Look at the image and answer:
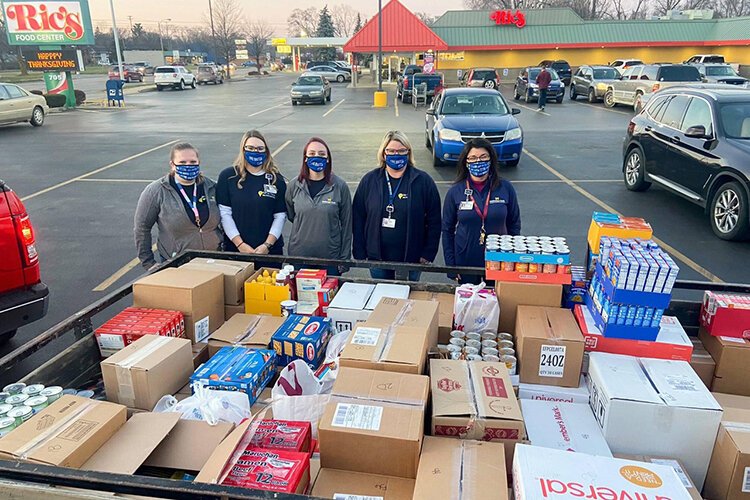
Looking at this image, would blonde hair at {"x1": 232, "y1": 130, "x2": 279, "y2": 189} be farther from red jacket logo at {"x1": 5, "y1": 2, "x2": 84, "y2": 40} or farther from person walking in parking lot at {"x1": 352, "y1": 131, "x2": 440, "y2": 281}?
red jacket logo at {"x1": 5, "y1": 2, "x2": 84, "y2": 40}

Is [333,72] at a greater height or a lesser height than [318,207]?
greater

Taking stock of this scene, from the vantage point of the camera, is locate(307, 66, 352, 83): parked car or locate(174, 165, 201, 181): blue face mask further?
locate(307, 66, 352, 83): parked car

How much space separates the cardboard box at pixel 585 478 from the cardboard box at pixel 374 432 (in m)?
0.44

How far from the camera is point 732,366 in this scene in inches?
123

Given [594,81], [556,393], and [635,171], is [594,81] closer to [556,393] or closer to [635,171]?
[635,171]

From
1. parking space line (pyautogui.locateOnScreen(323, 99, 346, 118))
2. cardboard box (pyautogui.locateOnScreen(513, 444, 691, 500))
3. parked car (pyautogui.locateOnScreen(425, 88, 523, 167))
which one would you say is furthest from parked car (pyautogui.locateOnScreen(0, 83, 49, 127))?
cardboard box (pyautogui.locateOnScreen(513, 444, 691, 500))

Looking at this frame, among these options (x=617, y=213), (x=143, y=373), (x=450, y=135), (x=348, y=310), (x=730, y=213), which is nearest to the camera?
(x=143, y=373)

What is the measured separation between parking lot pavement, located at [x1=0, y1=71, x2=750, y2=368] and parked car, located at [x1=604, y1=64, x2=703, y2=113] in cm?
84

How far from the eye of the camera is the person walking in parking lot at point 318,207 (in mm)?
4570

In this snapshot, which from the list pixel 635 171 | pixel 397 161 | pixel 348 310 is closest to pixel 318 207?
pixel 397 161

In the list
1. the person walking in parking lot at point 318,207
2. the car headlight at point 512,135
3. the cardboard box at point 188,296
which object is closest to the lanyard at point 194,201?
the person walking in parking lot at point 318,207

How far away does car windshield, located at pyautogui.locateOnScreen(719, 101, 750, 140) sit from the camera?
307 inches

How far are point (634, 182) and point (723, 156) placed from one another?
264 centimetres

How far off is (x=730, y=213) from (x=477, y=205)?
16.6 feet
